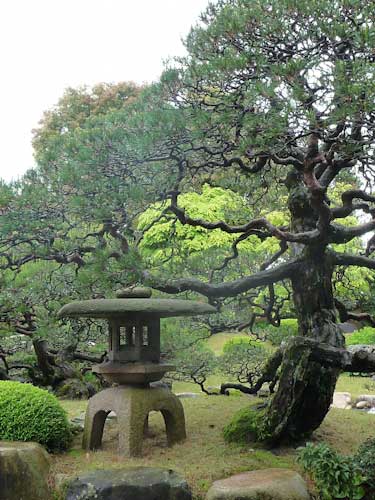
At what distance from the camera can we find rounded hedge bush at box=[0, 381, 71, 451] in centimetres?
562

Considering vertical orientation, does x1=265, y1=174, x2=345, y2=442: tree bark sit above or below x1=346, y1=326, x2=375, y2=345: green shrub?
above

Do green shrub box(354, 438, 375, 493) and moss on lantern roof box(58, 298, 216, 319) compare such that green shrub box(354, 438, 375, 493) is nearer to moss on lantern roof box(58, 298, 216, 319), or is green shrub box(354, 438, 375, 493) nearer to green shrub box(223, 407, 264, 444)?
green shrub box(223, 407, 264, 444)

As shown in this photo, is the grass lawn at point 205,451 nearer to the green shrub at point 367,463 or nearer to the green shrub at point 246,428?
the green shrub at point 246,428

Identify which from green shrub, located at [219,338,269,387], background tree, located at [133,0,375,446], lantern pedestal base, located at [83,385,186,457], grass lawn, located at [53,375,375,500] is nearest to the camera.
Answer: background tree, located at [133,0,375,446]

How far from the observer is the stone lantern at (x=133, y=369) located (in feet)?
17.4

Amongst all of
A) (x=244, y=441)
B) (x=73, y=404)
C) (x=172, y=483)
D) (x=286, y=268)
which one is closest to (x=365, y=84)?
(x=286, y=268)

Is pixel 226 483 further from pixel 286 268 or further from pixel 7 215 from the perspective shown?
pixel 7 215

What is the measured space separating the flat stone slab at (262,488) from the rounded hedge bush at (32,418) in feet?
6.50

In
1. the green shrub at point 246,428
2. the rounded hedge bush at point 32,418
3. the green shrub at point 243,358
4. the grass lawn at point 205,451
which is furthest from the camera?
the green shrub at point 243,358

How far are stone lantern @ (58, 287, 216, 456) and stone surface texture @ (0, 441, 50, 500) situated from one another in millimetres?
887

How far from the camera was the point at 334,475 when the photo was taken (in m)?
4.45

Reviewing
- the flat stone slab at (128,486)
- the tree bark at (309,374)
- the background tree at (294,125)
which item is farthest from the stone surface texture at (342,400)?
the flat stone slab at (128,486)

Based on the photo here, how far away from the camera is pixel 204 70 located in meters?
4.60

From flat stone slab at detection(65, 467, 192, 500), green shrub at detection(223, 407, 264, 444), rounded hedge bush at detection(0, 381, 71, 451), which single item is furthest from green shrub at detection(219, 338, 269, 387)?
flat stone slab at detection(65, 467, 192, 500)
